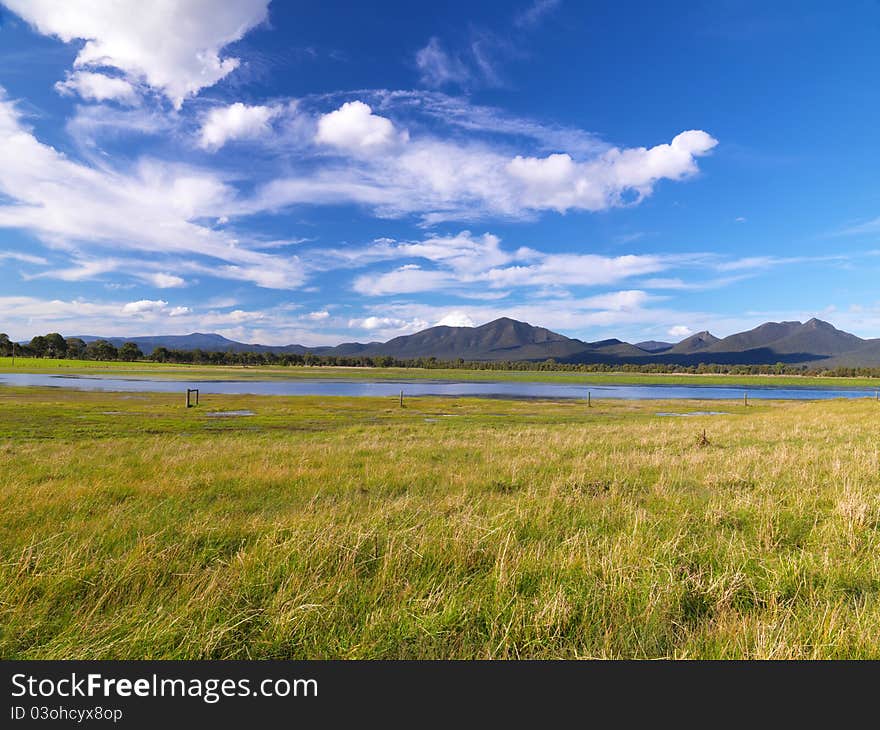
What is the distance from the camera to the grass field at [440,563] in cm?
397

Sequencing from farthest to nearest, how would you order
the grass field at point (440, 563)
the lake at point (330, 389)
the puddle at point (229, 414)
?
the lake at point (330, 389)
the puddle at point (229, 414)
the grass field at point (440, 563)

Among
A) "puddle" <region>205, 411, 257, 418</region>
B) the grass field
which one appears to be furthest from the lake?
the grass field

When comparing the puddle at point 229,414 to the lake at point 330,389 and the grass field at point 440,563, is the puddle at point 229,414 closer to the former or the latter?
the grass field at point 440,563

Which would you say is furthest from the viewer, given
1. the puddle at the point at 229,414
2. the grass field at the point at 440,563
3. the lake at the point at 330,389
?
the lake at the point at 330,389

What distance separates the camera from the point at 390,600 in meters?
4.73

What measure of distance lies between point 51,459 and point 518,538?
15776 millimetres

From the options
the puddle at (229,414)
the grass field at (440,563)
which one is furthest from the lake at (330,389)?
the grass field at (440,563)

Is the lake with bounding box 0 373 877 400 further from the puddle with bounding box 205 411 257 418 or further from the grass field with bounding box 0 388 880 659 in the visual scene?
the grass field with bounding box 0 388 880 659

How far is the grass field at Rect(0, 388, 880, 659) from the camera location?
397 cm

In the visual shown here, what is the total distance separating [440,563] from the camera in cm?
561

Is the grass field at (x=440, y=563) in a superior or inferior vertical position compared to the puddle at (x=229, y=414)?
superior

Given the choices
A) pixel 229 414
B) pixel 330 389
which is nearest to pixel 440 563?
pixel 229 414

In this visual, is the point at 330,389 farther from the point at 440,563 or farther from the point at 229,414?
the point at 440,563

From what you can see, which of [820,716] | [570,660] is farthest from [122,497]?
[820,716]
